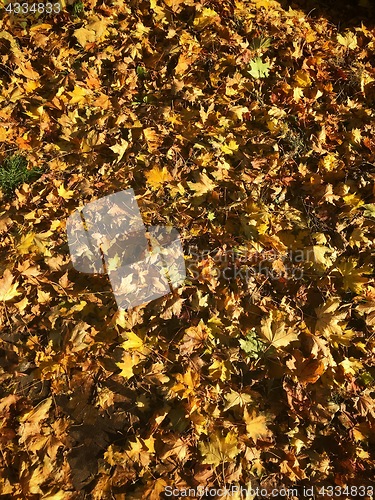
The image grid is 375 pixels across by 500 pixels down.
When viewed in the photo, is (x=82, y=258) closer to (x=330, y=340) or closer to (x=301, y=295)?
(x=301, y=295)

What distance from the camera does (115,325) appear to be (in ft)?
7.03

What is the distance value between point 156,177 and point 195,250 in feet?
1.94

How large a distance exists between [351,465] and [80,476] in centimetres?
136

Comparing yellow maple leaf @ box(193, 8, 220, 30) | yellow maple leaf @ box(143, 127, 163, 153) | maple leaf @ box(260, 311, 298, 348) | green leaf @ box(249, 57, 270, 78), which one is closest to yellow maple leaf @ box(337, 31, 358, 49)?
green leaf @ box(249, 57, 270, 78)

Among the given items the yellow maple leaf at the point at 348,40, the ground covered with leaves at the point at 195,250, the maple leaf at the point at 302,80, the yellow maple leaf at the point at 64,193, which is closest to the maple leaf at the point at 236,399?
the ground covered with leaves at the point at 195,250

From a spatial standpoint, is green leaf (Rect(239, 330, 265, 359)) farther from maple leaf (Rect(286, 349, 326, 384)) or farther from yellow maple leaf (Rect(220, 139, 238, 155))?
yellow maple leaf (Rect(220, 139, 238, 155))

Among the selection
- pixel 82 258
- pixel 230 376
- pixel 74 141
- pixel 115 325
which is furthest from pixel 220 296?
pixel 74 141

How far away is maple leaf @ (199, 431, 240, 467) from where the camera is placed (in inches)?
73.1

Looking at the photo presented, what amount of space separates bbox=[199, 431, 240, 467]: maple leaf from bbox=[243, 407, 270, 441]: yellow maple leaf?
88 mm

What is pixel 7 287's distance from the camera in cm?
218

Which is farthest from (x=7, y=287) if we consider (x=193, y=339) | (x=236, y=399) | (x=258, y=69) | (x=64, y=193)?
(x=258, y=69)

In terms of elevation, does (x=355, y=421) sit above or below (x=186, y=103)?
below

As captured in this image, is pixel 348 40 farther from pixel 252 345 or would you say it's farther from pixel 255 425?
pixel 255 425

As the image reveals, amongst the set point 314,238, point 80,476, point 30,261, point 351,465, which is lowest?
point 80,476
